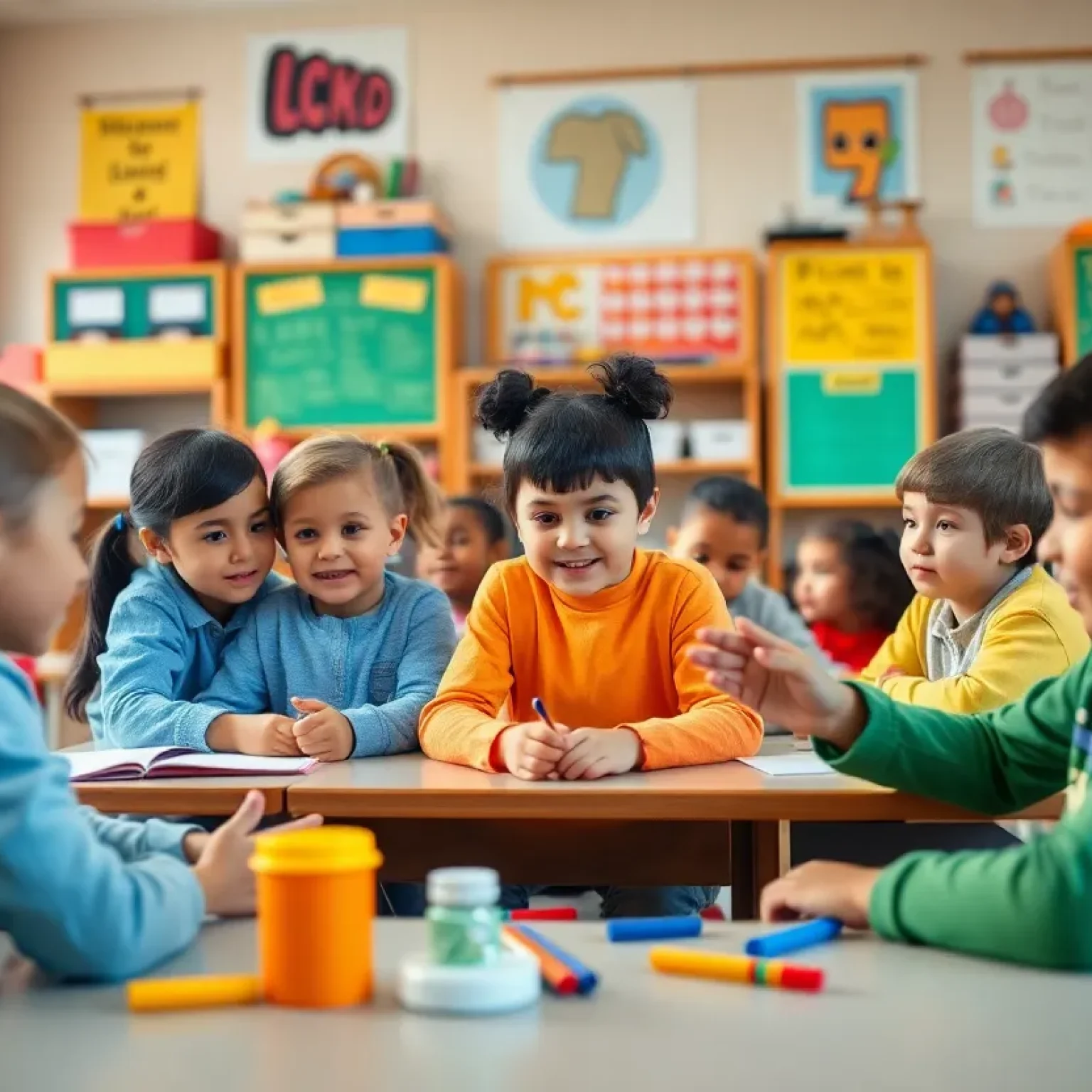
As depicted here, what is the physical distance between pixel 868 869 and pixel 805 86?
4.53 m

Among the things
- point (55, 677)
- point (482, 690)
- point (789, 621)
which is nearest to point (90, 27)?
point (55, 677)

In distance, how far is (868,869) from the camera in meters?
1.09

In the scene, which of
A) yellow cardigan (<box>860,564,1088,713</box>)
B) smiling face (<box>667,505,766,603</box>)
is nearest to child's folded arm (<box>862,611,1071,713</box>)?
yellow cardigan (<box>860,564,1088,713</box>)

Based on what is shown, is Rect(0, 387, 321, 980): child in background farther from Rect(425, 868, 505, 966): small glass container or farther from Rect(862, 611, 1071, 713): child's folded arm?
Rect(862, 611, 1071, 713): child's folded arm

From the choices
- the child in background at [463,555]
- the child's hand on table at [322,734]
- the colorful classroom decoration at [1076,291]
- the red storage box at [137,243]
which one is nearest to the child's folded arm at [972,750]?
the child's hand on table at [322,734]

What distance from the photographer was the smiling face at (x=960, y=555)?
195 cm

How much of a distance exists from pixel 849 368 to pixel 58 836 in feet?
13.9

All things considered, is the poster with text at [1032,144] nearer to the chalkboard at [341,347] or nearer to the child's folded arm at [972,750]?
the chalkboard at [341,347]

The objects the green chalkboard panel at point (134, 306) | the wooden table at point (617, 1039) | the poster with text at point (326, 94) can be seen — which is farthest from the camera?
the poster with text at point (326, 94)

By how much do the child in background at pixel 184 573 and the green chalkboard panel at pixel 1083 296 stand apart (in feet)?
11.8

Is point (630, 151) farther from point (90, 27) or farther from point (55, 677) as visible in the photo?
point (55, 677)

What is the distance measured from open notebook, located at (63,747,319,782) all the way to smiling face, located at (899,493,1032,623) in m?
0.89

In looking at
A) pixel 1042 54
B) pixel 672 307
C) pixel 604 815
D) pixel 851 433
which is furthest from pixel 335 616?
pixel 1042 54

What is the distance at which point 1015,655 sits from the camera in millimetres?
1766
